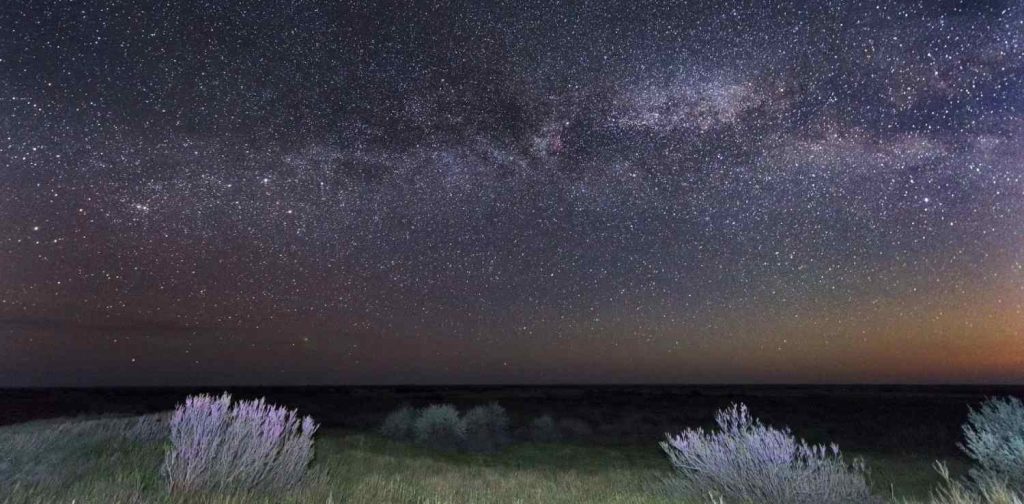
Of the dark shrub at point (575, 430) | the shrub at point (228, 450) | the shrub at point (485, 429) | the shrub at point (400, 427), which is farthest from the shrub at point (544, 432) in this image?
the shrub at point (228, 450)

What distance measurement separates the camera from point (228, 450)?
21.1 feet

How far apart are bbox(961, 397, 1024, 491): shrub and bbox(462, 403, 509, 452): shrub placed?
47.1ft

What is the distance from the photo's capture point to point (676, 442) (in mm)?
8195

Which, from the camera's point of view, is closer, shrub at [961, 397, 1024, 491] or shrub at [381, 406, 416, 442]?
shrub at [961, 397, 1024, 491]

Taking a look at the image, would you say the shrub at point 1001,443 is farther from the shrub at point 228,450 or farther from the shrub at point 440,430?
the shrub at point 440,430

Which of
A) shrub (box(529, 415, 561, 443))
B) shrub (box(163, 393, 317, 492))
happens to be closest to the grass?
shrub (box(163, 393, 317, 492))

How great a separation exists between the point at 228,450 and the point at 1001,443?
1058 cm

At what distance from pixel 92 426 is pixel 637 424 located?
2483cm

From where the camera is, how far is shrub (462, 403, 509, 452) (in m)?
20.5

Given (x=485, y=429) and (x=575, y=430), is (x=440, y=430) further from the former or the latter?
(x=575, y=430)

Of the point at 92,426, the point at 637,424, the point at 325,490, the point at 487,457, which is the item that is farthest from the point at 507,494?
the point at 637,424

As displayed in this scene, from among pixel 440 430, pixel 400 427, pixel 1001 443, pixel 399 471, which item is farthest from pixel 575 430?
pixel 1001 443

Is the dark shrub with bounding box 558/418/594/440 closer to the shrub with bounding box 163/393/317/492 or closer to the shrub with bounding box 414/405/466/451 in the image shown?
the shrub with bounding box 414/405/466/451

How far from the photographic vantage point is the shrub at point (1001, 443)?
7934 mm
